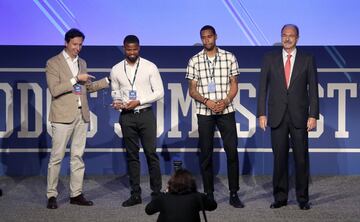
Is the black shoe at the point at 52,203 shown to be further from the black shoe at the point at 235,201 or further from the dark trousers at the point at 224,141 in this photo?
the black shoe at the point at 235,201

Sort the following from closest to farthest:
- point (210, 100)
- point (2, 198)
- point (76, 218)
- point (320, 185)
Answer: point (76, 218) → point (210, 100) → point (2, 198) → point (320, 185)

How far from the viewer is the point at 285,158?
604 cm

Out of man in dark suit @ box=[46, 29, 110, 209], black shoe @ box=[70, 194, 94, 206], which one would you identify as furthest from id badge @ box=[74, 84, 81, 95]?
black shoe @ box=[70, 194, 94, 206]

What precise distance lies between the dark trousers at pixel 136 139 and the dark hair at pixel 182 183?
7.36 ft

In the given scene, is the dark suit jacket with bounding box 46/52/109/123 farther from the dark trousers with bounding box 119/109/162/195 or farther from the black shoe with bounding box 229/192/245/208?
the black shoe with bounding box 229/192/245/208

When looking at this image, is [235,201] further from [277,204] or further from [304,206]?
[304,206]

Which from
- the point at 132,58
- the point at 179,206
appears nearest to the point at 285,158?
the point at 132,58

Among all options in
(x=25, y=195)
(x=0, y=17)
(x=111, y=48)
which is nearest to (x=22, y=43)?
(x=0, y=17)

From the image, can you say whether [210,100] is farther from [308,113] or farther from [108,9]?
[108,9]

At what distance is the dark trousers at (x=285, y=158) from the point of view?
19.5 feet

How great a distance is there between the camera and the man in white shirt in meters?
6.08

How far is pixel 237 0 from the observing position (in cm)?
764

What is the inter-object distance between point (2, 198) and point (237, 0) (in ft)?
10.4

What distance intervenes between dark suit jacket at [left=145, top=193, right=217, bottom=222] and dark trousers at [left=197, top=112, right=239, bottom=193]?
2.13 meters
